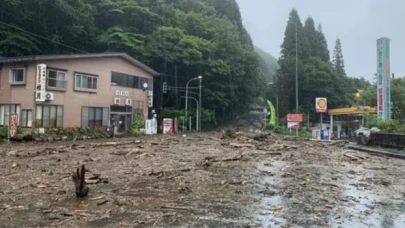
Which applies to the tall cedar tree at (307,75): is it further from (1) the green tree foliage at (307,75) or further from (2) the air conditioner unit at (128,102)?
(2) the air conditioner unit at (128,102)

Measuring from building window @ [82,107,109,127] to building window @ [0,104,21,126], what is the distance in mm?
4620

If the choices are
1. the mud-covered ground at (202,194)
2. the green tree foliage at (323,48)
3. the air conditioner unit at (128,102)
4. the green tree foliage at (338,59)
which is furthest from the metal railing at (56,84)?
the green tree foliage at (338,59)

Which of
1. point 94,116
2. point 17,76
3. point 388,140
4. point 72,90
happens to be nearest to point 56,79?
point 72,90

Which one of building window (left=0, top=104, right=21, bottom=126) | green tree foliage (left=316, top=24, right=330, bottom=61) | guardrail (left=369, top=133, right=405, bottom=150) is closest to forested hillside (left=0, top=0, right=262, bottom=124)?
building window (left=0, top=104, right=21, bottom=126)

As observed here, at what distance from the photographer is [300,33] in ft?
206

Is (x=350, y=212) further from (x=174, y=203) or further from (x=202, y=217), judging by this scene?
(x=174, y=203)

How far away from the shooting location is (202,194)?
25.0ft

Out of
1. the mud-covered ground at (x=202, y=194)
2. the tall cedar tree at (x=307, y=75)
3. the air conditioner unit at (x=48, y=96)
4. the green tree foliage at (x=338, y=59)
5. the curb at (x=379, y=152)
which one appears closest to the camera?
the mud-covered ground at (x=202, y=194)

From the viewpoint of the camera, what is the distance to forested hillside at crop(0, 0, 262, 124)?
32.8 m

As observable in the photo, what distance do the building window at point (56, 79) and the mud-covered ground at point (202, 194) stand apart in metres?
13.6

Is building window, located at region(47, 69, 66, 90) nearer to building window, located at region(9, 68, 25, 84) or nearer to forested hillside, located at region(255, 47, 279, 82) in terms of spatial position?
building window, located at region(9, 68, 25, 84)

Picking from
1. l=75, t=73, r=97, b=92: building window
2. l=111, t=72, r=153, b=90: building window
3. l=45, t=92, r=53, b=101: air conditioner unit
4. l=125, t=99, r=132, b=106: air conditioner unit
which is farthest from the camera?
l=125, t=99, r=132, b=106: air conditioner unit

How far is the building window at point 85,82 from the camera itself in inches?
1091

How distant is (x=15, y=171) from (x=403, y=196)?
32.5ft
